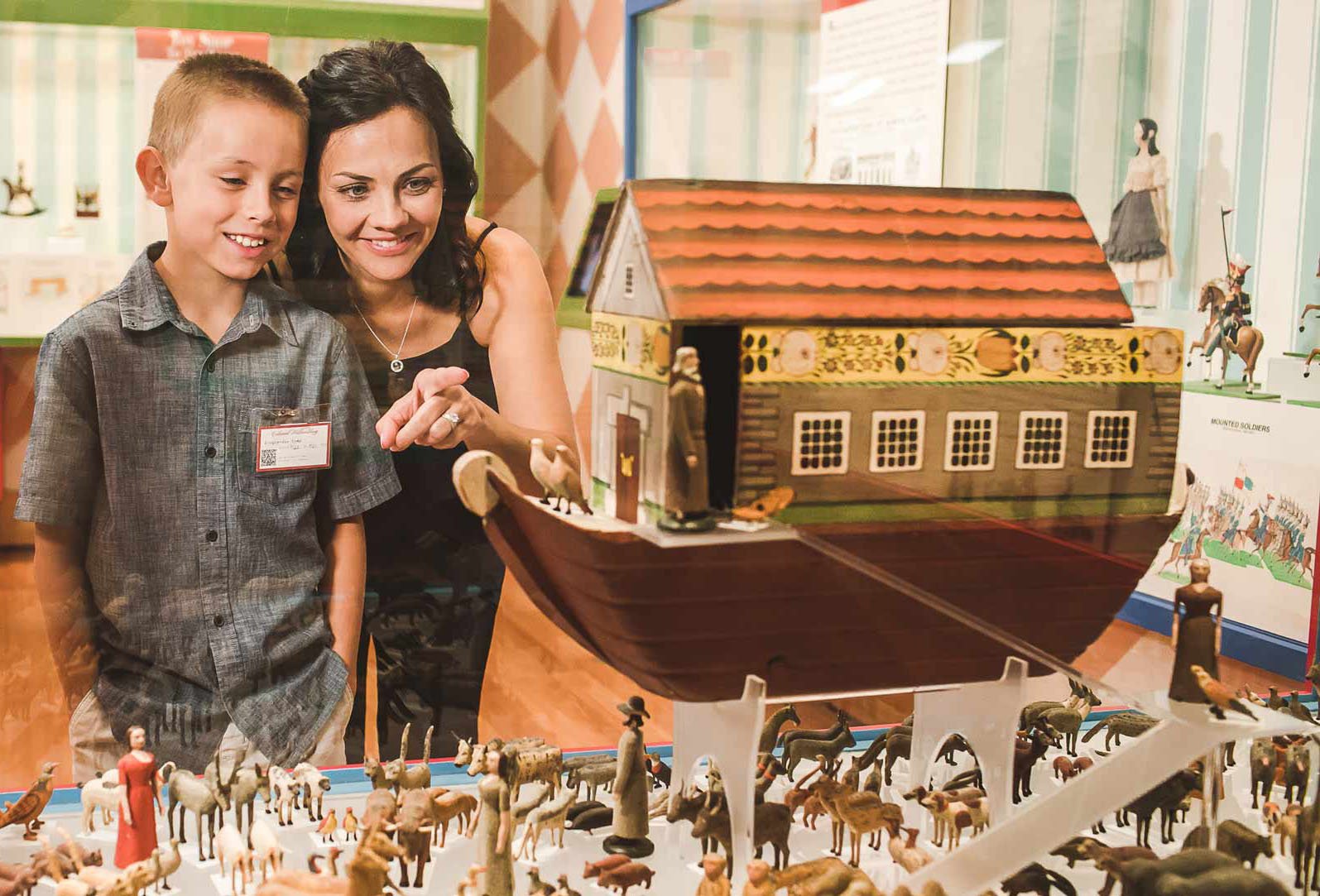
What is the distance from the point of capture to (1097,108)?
1.74 metres

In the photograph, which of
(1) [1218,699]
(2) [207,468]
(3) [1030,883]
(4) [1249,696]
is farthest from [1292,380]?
(2) [207,468]

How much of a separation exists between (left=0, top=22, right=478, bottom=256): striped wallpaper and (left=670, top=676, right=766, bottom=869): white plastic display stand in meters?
0.80

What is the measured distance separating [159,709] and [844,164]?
1224 mm

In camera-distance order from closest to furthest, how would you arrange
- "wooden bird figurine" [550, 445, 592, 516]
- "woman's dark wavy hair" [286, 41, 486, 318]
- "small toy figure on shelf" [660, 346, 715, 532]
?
"small toy figure on shelf" [660, 346, 715, 532] → "wooden bird figurine" [550, 445, 592, 516] → "woman's dark wavy hair" [286, 41, 486, 318]

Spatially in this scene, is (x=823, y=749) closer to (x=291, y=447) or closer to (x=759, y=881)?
(x=759, y=881)

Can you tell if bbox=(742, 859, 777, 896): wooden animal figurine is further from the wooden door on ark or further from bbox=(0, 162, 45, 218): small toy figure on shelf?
bbox=(0, 162, 45, 218): small toy figure on shelf

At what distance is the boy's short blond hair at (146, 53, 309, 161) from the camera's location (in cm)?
169

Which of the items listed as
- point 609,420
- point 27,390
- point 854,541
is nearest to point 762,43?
point 609,420

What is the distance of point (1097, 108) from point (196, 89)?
120 cm

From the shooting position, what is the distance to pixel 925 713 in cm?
177

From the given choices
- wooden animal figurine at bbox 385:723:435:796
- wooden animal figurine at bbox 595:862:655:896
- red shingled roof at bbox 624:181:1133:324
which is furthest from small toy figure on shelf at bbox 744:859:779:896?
red shingled roof at bbox 624:181:1133:324

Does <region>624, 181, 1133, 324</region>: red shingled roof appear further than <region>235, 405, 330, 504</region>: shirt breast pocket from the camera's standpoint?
No

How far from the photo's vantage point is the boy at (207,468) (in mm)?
1696

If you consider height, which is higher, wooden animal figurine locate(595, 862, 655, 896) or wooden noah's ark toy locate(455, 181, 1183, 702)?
wooden noah's ark toy locate(455, 181, 1183, 702)
